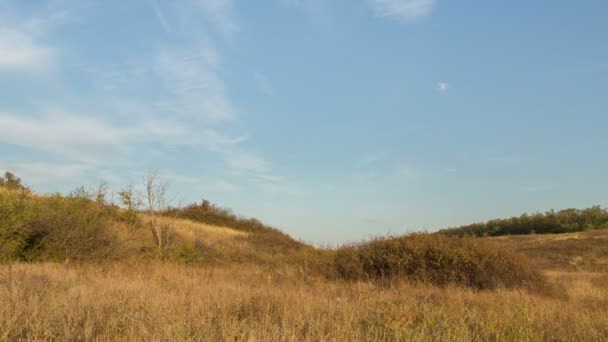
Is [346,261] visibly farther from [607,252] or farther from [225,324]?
[607,252]

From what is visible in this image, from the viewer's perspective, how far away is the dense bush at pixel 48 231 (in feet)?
43.5

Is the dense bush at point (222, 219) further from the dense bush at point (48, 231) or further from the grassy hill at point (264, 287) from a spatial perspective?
the dense bush at point (48, 231)

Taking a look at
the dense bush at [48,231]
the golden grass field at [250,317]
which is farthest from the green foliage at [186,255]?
the golden grass field at [250,317]

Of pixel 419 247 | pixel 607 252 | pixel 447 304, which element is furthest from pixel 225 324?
pixel 607 252

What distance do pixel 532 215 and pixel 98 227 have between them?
49.3 meters

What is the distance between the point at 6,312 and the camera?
495cm

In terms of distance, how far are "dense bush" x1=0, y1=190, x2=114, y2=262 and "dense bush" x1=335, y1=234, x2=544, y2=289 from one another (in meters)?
9.19

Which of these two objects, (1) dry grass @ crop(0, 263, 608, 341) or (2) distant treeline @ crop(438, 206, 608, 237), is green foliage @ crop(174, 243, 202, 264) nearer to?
(1) dry grass @ crop(0, 263, 608, 341)

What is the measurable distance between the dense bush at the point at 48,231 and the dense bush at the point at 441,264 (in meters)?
9.19

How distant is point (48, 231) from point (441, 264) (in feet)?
44.0

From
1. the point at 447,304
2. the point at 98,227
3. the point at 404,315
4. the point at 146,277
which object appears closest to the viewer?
the point at 404,315

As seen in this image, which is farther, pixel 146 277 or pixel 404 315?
pixel 146 277

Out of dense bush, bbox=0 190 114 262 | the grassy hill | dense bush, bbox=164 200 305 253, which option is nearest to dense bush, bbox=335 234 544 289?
the grassy hill

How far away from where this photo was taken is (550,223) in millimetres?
46062
